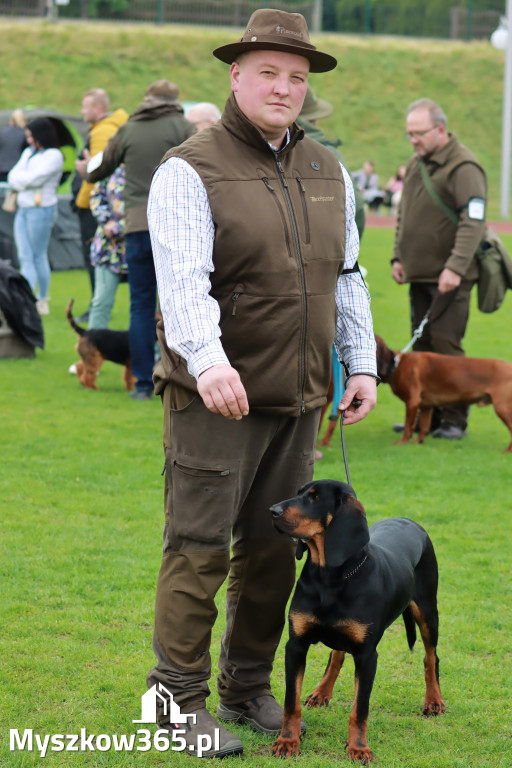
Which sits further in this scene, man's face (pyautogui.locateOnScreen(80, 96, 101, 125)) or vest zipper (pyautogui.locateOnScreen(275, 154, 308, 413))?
man's face (pyautogui.locateOnScreen(80, 96, 101, 125))

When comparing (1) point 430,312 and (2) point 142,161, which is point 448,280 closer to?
(1) point 430,312

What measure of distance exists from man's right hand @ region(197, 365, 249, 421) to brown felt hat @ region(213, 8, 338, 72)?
102 centimetres

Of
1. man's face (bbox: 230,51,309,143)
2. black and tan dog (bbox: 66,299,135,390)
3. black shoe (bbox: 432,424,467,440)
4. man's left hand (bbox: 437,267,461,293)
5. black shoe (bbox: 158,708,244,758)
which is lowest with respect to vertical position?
black shoe (bbox: 432,424,467,440)

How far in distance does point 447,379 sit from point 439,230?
119cm

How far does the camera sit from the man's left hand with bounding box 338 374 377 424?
3443mm

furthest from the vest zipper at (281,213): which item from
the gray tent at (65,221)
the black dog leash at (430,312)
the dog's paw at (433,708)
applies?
the gray tent at (65,221)

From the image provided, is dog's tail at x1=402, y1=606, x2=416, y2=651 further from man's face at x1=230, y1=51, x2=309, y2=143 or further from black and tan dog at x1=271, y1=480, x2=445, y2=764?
man's face at x1=230, y1=51, x2=309, y2=143

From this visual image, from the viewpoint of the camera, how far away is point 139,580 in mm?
4918

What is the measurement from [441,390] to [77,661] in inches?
176

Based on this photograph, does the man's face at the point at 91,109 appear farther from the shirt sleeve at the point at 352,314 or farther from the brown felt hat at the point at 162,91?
the shirt sleeve at the point at 352,314

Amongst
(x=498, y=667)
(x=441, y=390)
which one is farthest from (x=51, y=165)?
(x=498, y=667)

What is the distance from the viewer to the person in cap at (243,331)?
3025 mm

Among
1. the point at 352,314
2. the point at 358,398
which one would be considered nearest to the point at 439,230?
the point at 352,314

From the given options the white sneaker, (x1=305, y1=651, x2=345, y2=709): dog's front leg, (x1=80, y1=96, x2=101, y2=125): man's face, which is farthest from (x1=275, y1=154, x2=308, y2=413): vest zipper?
the white sneaker
